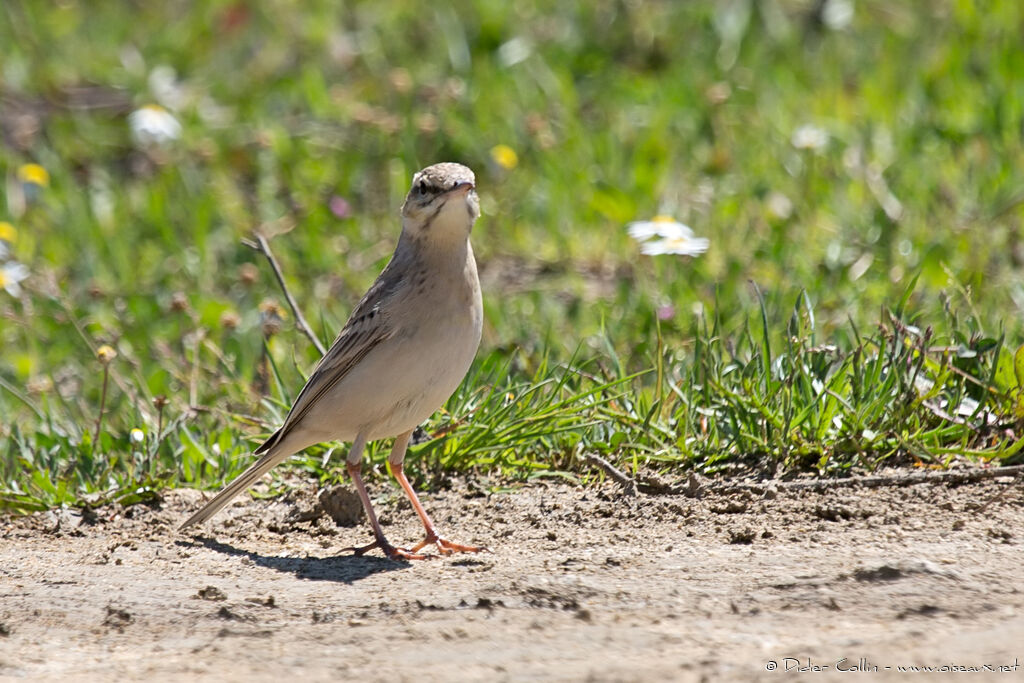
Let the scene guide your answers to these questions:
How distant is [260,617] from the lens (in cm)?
455

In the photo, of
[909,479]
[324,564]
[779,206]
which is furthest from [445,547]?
[779,206]

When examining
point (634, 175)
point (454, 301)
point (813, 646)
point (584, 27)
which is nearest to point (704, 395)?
point (454, 301)

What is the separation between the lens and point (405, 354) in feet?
17.7

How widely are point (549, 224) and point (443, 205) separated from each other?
3521mm

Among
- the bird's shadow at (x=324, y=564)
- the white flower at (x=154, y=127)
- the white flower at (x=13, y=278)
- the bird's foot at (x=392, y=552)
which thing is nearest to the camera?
the bird's shadow at (x=324, y=564)

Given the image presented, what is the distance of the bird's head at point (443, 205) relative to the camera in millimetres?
5578

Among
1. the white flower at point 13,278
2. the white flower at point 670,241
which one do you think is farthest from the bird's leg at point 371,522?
the white flower at point 13,278

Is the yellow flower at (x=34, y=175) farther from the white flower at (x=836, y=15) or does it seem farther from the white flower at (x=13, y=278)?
the white flower at (x=836, y=15)

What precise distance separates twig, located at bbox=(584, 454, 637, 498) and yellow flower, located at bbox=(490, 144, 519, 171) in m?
3.98

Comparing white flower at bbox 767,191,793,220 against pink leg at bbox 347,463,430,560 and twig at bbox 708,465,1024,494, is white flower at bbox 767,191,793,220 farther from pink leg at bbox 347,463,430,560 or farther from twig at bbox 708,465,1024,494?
pink leg at bbox 347,463,430,560

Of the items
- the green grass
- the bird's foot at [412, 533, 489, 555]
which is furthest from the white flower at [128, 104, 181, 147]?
the bird's foot at [412, 533, 489, 555]

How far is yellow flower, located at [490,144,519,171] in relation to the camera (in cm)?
954

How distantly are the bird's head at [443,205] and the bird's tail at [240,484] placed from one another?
3.64ft

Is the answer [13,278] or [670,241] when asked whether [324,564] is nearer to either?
[670,241]
